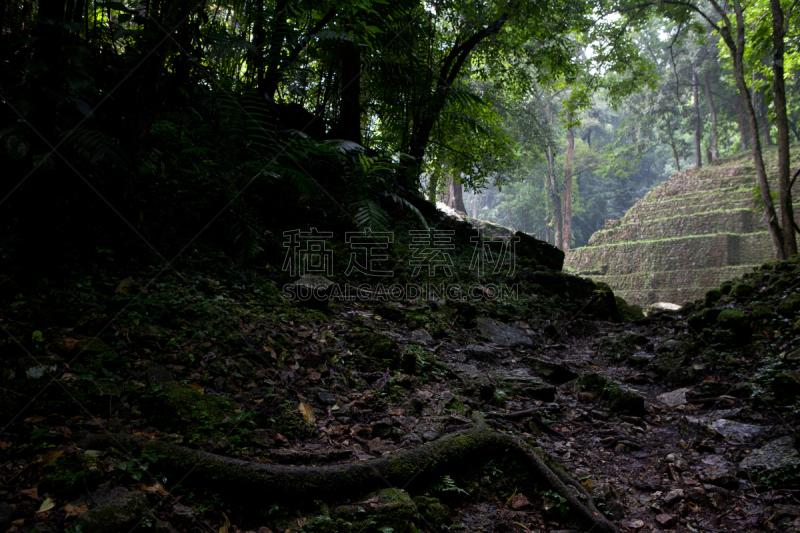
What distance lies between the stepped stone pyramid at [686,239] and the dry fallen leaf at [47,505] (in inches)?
741

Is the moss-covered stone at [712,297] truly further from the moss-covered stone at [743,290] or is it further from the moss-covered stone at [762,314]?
the moss-covered stone at [762,314]

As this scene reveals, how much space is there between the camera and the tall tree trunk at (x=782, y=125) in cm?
563

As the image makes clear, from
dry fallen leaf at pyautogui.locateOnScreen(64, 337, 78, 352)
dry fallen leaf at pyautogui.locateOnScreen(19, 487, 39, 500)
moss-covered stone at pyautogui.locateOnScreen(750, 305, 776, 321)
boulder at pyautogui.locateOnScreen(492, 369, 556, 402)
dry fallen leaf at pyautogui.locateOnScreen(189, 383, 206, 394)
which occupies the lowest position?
dry fallen leaf at pyautogui.locateOnScreen(19, 487, 39, 500)

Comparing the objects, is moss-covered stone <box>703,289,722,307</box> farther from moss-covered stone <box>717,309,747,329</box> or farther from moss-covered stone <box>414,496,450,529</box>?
moss-covered stone <box>414,496,450,529</box>

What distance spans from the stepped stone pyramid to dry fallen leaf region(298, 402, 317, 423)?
17654mm

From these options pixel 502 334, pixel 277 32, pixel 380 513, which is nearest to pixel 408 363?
pixel 380 513

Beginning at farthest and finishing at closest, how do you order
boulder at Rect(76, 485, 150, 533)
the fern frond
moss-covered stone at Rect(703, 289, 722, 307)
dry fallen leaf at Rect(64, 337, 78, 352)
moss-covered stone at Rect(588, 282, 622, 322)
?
moss-covered stone at Rect(588, 282, 622, 322) < moss-covered stone at Rect(703, 289, 722, 307) < the fern frond < dry fallen leaf at Rect(64, 337, 78, 352) < boulder at Rect(76, 485, 150, 533)

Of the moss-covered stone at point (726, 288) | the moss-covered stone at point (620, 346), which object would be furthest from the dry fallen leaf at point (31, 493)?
the moss-covered stone at point (726, 288)

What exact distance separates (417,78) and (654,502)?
18.6ft

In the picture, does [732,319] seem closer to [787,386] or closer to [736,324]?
[736,324]

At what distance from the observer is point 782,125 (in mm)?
5750

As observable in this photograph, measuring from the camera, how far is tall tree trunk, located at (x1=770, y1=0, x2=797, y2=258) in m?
5.63

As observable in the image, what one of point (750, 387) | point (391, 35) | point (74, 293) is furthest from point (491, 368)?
point (391, 35)

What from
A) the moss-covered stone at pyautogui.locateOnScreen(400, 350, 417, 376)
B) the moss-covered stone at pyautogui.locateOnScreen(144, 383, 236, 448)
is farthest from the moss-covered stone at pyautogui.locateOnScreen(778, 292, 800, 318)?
the moss-covered stone at pyautogui.locateOnScreen(144, 383, 236, 448)
